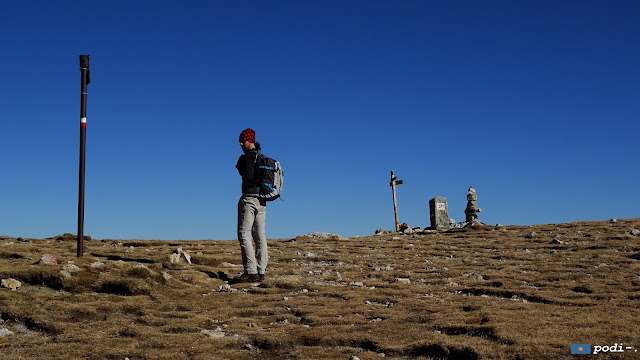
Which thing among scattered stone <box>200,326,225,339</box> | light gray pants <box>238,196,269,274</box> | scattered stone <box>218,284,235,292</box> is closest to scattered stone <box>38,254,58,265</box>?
scattered stone <box>218,284,235,292</box>

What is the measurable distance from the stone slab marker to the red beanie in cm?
2439

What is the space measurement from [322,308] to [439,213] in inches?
1066

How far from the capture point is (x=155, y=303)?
9641 mm

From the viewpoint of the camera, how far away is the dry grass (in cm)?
658

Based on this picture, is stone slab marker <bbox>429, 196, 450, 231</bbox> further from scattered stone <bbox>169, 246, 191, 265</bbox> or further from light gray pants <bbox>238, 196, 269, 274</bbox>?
light gray pants <bbox>238, 196, 269, 274</bbox>

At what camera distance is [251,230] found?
41.6 ft

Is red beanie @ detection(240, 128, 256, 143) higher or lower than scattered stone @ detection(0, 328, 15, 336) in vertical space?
higher

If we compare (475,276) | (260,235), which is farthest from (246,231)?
(475,276)

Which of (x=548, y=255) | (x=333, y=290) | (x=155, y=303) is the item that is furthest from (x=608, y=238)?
(x=155, y=303)

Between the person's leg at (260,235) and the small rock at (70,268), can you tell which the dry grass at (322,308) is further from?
the person's leg at (260,235)

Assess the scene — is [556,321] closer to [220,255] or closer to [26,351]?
[26,351]

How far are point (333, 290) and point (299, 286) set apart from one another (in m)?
0.91

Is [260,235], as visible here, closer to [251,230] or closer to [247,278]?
[251,230]

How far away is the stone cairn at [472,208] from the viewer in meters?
38.2
